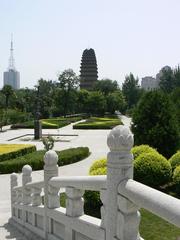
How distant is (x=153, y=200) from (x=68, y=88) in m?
57.0

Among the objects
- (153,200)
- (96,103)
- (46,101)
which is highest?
(46,101)

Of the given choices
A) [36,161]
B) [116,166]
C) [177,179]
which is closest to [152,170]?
[177,179]

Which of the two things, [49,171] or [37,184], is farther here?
[37,184]

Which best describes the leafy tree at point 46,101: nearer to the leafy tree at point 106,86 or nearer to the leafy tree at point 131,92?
the leafy tree at point 106,86

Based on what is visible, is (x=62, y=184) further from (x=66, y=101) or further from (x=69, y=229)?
(x=66, y=101)

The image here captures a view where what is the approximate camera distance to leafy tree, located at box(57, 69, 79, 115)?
59.0 m

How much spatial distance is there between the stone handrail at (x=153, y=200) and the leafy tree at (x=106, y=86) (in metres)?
70.9

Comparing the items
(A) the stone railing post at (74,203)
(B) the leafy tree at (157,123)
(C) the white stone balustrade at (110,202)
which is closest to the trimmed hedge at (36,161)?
(B) the leafy tree at (157,123)

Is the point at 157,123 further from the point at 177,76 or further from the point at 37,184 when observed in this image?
the point at 177,76

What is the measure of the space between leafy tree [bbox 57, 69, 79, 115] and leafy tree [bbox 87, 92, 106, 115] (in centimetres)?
256

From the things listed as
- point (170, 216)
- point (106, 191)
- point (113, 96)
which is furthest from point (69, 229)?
point (113, 96)

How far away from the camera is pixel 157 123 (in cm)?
1126

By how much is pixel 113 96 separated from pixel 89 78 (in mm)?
30207

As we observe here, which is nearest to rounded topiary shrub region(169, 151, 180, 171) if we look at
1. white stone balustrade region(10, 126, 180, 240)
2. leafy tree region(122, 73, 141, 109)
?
white stone balustrade region(10, 126, 180, 240)
